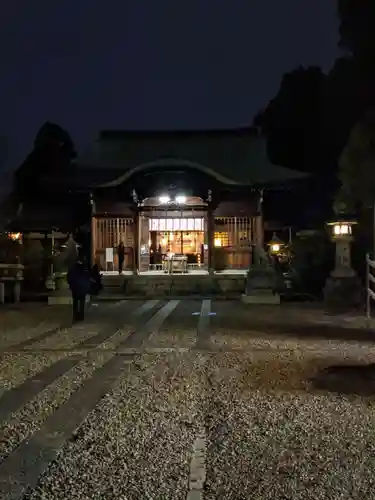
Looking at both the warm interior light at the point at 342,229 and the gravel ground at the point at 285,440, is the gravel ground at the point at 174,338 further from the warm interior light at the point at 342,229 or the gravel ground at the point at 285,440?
the warm interior light at the point at 342,229

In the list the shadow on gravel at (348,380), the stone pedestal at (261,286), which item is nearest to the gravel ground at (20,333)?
the shadow on gravel at (348,380)

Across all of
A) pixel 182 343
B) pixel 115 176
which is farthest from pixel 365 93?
pixel 182 343

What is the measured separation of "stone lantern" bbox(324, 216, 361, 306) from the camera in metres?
16.4

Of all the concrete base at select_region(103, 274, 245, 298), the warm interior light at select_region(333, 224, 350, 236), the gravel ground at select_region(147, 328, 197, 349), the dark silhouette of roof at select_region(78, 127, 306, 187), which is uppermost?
the dark silhouette of roof at select_region(78, 127, 306, 187)

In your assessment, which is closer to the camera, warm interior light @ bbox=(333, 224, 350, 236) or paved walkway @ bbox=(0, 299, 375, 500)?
paved walkway @ bbox=(0, 299, 375, 500)

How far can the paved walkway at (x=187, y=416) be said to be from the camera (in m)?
4.01

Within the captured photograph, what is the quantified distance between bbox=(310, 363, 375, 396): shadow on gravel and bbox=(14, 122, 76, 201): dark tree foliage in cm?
2601

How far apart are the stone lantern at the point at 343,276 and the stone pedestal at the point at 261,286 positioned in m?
2.79

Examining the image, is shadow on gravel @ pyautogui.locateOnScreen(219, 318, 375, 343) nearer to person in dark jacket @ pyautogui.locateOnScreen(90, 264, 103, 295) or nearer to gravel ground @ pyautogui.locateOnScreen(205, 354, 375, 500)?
gravel ground @ pyautogui.locateOnScreen(205, 354, 375, 500)

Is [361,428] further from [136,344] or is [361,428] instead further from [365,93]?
[365,93]

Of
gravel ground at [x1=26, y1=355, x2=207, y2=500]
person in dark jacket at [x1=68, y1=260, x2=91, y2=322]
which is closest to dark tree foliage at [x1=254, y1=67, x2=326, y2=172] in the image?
person in dark jacket at [x1=68, y1=260, x2=91, y2=322]

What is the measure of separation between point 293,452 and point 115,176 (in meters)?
23.7

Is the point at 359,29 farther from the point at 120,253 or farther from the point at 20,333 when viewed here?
the point at 20,333

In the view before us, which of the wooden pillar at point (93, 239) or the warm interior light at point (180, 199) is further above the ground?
the warm interior light at point (180, 199)
